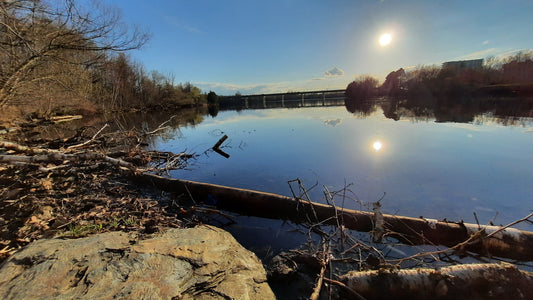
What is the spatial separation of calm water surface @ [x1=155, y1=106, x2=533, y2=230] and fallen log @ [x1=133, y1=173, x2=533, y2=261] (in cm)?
105

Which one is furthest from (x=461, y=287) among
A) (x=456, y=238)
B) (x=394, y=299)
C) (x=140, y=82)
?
(x=140, y=82)

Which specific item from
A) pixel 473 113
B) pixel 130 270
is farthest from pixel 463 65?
pixel 130 270

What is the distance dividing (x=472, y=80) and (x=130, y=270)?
66057 mm

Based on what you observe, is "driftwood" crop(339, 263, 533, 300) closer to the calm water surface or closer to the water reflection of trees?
the calm water surface

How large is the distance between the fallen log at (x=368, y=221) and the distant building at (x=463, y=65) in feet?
214

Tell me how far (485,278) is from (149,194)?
6.02 m

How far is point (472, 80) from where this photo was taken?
45.8 m

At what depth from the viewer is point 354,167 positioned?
7.15 meters

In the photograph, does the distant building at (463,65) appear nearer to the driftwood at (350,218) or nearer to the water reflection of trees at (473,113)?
the water reflection of trees at (473,113)

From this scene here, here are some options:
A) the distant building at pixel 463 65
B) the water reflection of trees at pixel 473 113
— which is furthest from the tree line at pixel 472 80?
the water reflection of trees at pixel 473 113

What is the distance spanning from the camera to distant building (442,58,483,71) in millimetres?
49562

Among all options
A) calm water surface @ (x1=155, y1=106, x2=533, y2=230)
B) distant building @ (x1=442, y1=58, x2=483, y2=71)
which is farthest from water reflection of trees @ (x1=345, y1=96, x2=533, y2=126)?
distant building @ (x1=442, y1=58, x2=483, y2=71)

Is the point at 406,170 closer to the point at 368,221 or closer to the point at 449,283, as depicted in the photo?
the point at 368,221

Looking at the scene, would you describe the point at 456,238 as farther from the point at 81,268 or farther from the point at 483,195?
the point at 81,268
